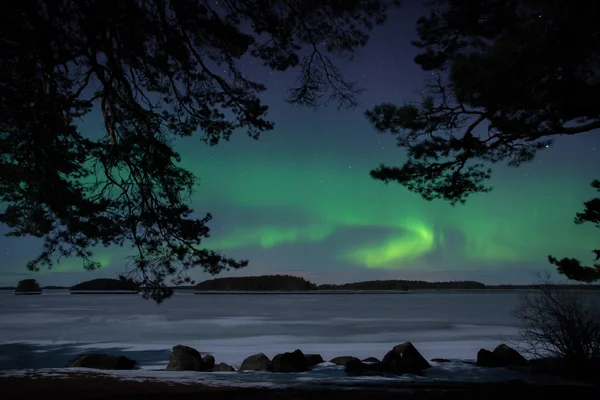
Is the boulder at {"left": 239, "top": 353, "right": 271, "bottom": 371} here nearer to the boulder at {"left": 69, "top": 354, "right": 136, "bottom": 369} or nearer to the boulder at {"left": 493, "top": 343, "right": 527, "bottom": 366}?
the boulder at {"left": 69, "top": 354, "right": 136, "bottom": 369}

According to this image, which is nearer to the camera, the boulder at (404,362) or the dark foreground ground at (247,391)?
the dark foreground ground at (247,391)

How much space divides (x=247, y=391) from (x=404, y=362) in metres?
6.32

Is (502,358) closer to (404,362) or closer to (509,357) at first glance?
(509,357)

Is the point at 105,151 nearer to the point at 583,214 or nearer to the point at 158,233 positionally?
the point at 158,233

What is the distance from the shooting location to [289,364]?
11680 mm

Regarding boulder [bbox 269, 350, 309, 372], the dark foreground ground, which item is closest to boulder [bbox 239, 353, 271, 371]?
boulder [bbox 269, 350, 309, 372]

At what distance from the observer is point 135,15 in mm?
7105

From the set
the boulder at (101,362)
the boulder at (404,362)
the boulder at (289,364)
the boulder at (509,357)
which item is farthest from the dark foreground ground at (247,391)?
the boulder at (101,362)

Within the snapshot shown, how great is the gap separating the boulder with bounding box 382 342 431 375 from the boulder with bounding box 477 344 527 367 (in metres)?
1.44

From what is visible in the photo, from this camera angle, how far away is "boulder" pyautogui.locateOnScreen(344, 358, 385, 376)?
11.2 m

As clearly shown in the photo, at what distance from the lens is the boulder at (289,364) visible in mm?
11594

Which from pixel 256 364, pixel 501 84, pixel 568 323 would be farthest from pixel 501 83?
pixel 256 364

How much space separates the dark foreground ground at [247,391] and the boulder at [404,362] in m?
4.74

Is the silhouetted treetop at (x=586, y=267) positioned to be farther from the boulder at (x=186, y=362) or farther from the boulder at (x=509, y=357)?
the boulder at (x=186, y=362)
